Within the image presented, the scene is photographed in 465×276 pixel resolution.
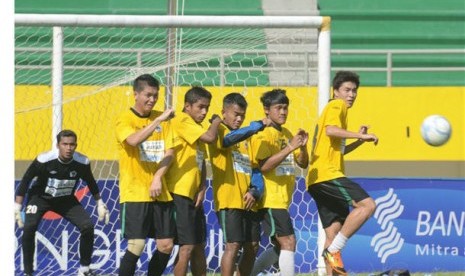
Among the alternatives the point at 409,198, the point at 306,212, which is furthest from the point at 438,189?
the point at 306,212

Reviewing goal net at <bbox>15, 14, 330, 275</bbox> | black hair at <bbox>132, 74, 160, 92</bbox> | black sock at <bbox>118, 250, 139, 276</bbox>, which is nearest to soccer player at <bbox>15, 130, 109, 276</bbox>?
goal net at <bbox>15, 14, 330, 275</bbox>

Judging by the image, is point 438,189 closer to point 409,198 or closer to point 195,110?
point 409,198

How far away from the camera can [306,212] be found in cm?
1030

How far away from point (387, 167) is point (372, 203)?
6.20 m

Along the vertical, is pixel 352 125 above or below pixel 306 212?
above

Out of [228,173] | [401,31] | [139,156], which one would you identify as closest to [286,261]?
[228,173]

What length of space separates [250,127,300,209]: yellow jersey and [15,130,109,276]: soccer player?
1.98 meters

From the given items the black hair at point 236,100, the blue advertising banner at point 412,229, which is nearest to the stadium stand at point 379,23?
the blue advertising banner at point 412,229

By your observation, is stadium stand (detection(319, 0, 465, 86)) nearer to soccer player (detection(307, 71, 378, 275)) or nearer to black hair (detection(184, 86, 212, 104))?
soccer player (detection(307, 71, 378, 275))

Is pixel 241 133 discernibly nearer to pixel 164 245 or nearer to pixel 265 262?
pixel 164 245

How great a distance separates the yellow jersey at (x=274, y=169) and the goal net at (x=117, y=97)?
1.25 metres

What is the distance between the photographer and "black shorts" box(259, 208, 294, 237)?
7879 millimetres

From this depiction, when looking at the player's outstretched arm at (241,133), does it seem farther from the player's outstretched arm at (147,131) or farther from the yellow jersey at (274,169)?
the player's outstretched arm at (147,131)
